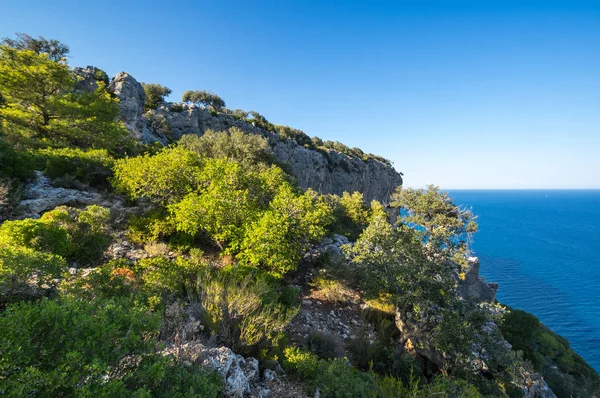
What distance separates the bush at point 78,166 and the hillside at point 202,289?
3.4 inches

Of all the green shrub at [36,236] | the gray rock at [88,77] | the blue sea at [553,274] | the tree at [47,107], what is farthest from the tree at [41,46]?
the blue sea at [553,274]

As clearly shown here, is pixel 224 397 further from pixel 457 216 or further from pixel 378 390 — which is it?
pixel 457 216

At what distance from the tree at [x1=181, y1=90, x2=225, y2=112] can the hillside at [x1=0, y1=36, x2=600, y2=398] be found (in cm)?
4748

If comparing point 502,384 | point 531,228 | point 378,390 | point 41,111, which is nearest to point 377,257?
point 378,390

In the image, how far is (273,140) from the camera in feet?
170

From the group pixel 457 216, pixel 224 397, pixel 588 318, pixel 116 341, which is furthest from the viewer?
pixel 588 318

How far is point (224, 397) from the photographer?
198 inches

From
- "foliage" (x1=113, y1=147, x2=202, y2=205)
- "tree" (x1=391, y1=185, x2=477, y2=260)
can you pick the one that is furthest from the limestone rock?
"tree" (x1=391, y1=185, x2=477, y2=260)

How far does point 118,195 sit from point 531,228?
435 ft

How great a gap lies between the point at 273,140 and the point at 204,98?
26.6 meters

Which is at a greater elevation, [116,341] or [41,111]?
[41,111]

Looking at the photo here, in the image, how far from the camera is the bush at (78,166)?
577 inches

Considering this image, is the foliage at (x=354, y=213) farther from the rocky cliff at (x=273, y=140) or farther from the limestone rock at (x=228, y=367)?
the limestone rock at (x=228, y=367)

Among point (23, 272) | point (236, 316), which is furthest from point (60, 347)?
point (236, 316)
